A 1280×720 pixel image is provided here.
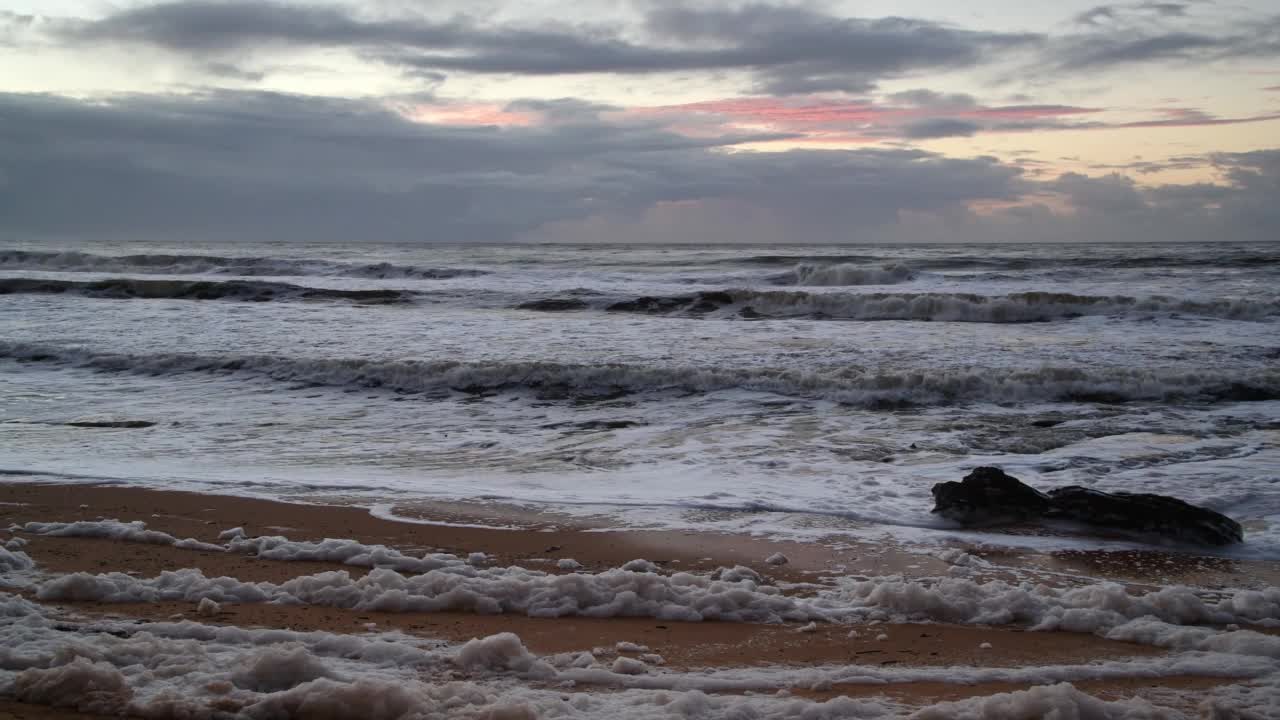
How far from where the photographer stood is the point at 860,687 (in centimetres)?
332

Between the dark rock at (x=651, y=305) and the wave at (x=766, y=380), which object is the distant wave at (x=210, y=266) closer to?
the dark rock at (x=651, y=305)

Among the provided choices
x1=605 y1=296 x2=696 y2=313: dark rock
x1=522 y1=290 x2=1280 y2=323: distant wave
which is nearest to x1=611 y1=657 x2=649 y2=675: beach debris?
x1=522 y1=290 x2=1280 y2=323: distant wave

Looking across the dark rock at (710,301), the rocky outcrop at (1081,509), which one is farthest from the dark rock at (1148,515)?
the dark rock at (710,301)

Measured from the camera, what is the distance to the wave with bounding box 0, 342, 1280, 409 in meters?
10.4

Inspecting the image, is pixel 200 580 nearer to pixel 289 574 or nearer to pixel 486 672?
pixel 289 574

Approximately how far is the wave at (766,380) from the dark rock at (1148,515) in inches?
167

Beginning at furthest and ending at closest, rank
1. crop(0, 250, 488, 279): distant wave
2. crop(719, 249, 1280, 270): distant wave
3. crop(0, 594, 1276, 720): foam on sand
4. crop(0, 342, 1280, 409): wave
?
crop(0, 250, 488, 279): distant wave
crop(719, 249, 1280, 270): distant wave
crop(0, 342, 1280, 409): wave
crop(0, 594, 1276, 720): foam on sand

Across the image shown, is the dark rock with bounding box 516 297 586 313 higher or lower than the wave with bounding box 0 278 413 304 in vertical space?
lower

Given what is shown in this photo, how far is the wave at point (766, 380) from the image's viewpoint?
10398 mm

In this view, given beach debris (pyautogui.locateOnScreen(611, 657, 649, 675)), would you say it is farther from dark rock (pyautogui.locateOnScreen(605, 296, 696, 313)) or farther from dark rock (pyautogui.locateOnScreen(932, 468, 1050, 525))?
dark rock (pyautogui.locateOnScreen(605, 296, 696, 313))

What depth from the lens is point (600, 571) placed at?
4.82 metres

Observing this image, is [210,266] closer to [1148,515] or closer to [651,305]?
[651,305]

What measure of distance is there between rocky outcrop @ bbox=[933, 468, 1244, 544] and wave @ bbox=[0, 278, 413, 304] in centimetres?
1966

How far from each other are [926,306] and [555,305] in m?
8.51
